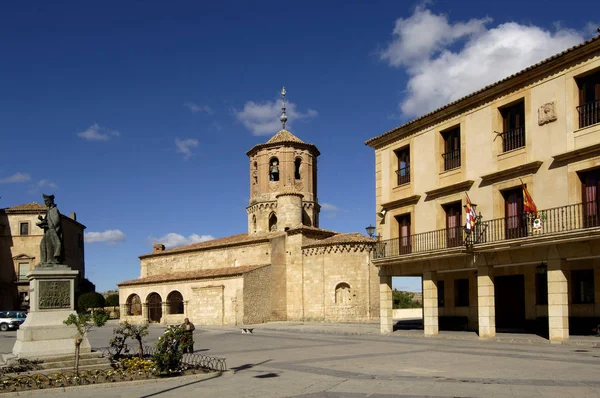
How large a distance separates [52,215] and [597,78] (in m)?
17.7

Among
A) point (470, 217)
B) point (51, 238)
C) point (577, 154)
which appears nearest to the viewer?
point (51, 238)

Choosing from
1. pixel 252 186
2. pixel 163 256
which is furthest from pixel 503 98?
pixel 163 256

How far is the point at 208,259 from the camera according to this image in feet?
174

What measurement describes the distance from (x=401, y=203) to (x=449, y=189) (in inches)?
126

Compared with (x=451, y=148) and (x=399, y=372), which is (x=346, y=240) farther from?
(x=399, y=372)

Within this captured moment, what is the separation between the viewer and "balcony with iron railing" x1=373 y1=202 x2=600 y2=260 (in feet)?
65.7

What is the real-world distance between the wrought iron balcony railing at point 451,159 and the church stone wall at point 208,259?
2260 centimetres

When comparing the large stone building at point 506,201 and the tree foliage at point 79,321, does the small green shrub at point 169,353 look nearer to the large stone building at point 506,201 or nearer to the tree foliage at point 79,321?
the tree foliage at point 79,321

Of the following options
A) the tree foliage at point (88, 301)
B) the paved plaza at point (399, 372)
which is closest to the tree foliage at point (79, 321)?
the paved plaza at point (399, 372)

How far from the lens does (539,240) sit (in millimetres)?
20781

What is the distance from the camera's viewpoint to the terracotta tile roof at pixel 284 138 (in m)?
52.9

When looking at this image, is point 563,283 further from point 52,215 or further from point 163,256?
point 163,256

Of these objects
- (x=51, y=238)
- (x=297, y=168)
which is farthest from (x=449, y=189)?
(x=297, y=168)

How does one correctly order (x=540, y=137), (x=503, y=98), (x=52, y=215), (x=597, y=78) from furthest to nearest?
(x=503, y=98)
(x=540, y=137)
(x=597, y=78)
(x=52, y=215)
